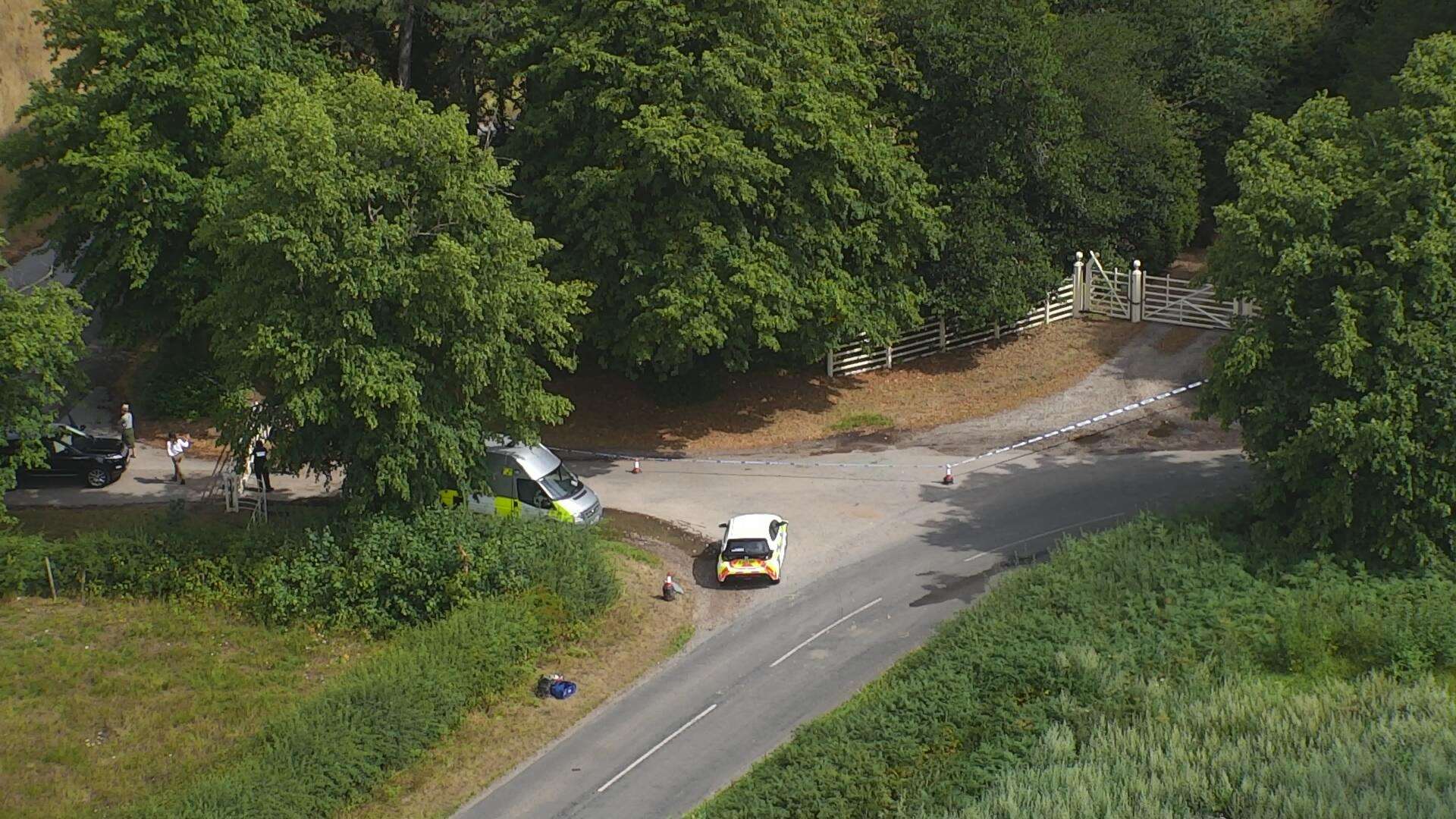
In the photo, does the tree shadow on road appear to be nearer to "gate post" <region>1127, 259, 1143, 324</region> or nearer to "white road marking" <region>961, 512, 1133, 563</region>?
"white road marking" <region>961, 512, 1133, 563</region>

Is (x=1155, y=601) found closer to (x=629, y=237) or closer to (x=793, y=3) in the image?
(x=629, y=237)

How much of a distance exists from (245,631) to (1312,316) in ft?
70.7

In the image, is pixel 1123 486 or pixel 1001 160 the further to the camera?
pixel 1001 160

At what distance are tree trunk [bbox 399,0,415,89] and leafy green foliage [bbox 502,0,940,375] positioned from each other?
4.98m

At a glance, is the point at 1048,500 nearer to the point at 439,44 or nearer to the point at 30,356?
the point at 30,356

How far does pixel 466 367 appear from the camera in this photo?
90.0ft

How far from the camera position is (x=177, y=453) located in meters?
33.8

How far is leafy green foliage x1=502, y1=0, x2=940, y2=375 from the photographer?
34344 mm

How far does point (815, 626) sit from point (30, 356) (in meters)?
16.3

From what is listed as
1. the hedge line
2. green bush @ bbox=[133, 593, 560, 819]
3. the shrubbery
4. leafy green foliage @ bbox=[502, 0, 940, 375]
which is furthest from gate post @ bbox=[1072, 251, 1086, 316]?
green bush @ bbox=[133, 593, 560, 819]

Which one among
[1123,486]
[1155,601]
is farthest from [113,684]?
[1123,486]

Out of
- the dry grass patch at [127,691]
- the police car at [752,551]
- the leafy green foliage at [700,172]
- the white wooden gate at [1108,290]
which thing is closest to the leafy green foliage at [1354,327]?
the police car at [752,551]

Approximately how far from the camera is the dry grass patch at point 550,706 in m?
22.8

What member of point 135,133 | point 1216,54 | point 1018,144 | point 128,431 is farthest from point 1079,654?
point 1216,54
